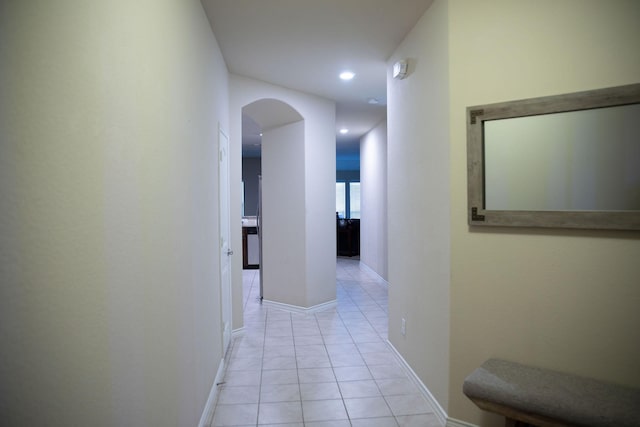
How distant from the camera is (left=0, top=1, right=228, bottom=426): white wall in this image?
3.14 feet

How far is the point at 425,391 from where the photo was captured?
2.60 m

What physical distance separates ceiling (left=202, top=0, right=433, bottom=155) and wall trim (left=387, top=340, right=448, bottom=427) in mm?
2671

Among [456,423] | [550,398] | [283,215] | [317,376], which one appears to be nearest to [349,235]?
[283,215]

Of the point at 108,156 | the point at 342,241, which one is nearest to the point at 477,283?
the point at 108,156

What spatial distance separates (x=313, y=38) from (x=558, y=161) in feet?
6.76

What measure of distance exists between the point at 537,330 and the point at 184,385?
74.6 inches

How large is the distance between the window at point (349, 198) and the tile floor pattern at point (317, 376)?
796cm

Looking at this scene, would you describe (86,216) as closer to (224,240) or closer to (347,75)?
(224,240)

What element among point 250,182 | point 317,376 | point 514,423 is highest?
point 250,182

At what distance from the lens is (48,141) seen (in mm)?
1004

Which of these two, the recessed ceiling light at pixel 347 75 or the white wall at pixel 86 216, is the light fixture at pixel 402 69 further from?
the white wall at pixel 86 216

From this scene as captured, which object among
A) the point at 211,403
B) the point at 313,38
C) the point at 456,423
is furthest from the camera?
the point at 313,38

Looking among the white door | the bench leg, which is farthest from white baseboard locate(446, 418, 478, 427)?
the white door

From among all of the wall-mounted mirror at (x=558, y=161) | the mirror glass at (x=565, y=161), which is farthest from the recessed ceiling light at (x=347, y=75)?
the mirror glass at (x=565, y=161)
